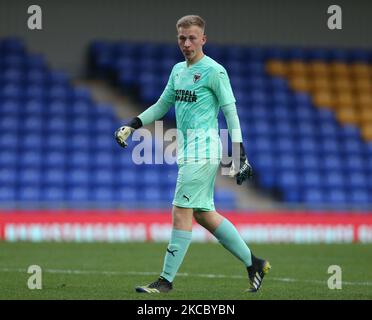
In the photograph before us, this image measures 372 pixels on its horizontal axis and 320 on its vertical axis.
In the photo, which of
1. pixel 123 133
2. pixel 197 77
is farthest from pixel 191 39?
pixel 123 133

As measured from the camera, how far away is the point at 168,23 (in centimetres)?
1994

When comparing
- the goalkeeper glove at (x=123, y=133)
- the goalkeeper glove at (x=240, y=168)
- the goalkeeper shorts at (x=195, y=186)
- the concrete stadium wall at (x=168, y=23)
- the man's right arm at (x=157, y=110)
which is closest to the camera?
the goalkeeper glove at (x=240, y=168)

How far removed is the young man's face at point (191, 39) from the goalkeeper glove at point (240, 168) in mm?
830

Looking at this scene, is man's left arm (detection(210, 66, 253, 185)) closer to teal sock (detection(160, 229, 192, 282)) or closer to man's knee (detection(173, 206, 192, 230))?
man's knee (detection(173, 206, 192, 230))

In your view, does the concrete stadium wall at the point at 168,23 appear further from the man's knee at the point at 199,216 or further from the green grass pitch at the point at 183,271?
the man's knee at the point at 199,216

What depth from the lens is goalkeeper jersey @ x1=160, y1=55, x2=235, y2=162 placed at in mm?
7031

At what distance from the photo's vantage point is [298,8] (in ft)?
66.0

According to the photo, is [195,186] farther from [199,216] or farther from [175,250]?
[175,250]

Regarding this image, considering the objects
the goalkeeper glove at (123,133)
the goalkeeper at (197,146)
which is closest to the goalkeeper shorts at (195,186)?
the goalkeeper at (197,146)

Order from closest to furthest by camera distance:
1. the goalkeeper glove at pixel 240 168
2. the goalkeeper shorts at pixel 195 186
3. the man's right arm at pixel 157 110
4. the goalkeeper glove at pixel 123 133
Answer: the goalkeeper glove at pixel 240 168 → the goalkeeper shorts at pixel 195 186 → the goalkeeper glove at pixel 123 133 → the man's right arm at pixel 157 110

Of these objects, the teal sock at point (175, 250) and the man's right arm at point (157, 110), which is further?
the man's right arm at point (157, 110)

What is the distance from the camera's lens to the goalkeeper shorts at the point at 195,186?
6.96m
